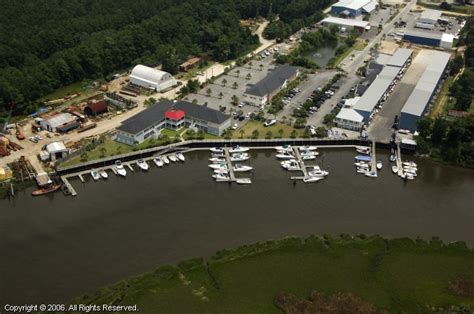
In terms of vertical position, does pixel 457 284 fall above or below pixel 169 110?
below

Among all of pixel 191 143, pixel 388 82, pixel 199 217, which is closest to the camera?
pixel 199 217

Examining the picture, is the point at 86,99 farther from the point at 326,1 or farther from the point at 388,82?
the point at 326,1

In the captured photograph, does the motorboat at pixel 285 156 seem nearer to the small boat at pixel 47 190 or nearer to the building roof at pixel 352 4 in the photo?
the small boat at pixel 47 190

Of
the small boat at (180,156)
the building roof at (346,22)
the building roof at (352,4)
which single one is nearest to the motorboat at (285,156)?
the small boat at (180,156)

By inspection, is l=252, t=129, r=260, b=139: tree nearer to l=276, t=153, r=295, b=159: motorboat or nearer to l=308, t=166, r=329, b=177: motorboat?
l=276, t=153, r=295, b=159: motorboat

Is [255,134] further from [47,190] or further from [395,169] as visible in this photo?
[47,190]

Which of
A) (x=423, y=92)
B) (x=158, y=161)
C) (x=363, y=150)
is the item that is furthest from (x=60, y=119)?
(x=423, y=92)

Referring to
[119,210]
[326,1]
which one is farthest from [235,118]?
[326,1]
